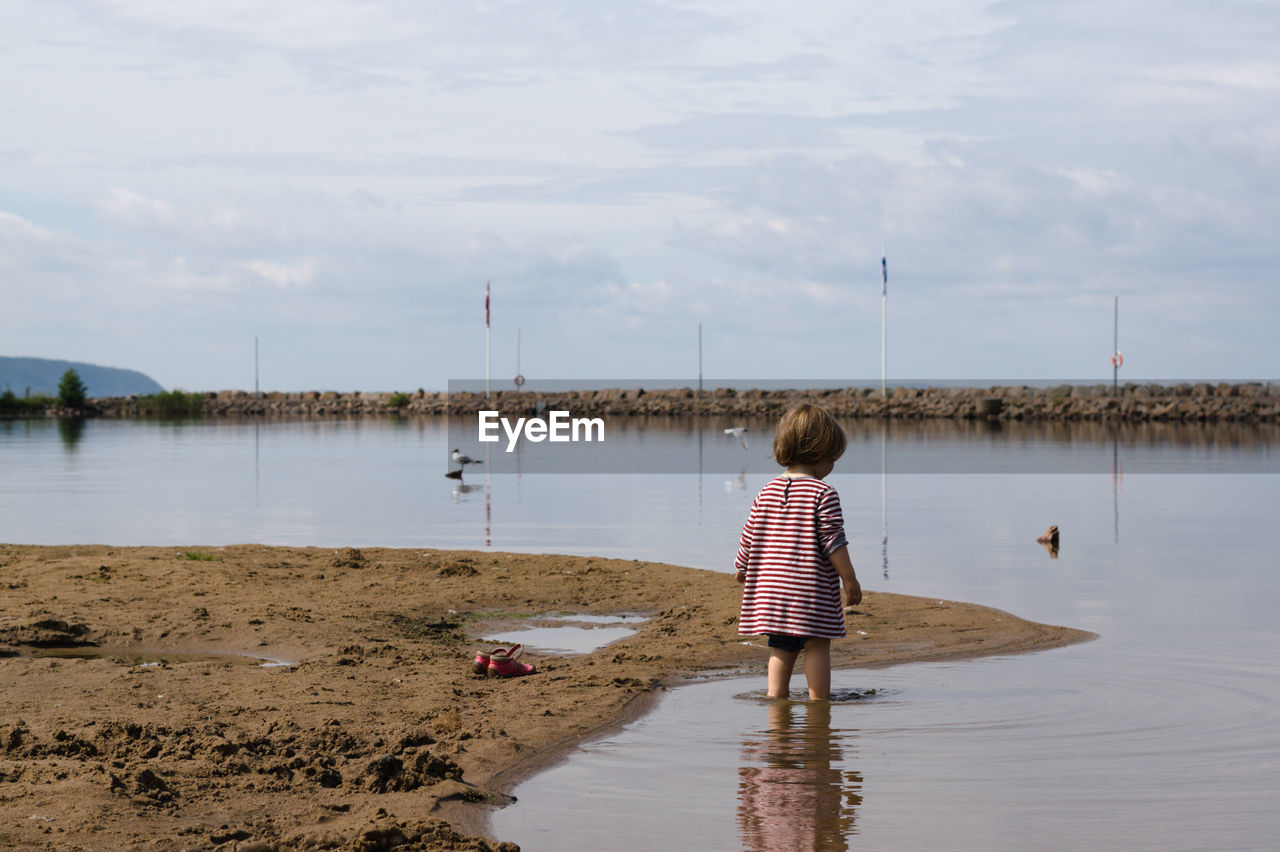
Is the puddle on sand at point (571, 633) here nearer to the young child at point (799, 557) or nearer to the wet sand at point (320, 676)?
the wet sand at point (320, 676)

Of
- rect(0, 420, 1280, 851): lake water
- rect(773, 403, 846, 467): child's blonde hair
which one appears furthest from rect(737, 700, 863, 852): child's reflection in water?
rect(773, 403, 846, 467): child's blonde hair

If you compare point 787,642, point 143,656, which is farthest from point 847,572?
point 143,656

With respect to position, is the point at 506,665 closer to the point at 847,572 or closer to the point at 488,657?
the point at 488,657

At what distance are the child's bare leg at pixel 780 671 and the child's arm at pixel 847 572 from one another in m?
0.58

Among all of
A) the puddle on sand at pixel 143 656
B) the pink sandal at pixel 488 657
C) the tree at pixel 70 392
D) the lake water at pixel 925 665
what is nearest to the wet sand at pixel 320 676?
the puddle on sand at pixel 143 656

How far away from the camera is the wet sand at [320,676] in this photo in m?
4.78

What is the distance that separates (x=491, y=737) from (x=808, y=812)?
172 cm

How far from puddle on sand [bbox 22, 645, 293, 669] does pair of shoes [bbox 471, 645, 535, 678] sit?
4.62ft

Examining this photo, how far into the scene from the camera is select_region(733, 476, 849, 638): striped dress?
6.56m

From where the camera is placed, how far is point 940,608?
9719 millimetres

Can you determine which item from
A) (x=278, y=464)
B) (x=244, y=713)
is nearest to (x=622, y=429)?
(x=278, y=464)

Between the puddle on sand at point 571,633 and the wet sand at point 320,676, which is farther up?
the wet sand at point 320,676

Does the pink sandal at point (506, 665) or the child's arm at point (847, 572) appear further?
the pink sandal at point (506, 665)

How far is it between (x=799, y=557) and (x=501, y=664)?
2043 mm
